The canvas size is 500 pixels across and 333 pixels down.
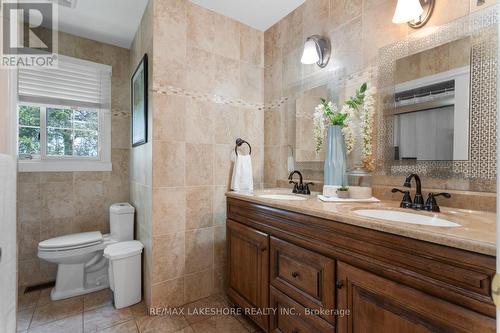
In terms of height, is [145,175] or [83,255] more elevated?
[145,175]

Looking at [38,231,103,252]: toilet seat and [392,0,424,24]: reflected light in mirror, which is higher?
[392,0,424,24]: reflected light in mirror

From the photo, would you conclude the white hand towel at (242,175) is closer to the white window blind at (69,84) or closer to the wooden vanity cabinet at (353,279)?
the wooden vanity cabinet at (353,279)

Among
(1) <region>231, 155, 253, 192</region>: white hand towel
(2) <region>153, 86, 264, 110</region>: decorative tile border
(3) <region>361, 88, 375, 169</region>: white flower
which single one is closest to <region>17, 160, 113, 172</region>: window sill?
(2) <region>153, 86, 264, 110</region>: decorative tile border

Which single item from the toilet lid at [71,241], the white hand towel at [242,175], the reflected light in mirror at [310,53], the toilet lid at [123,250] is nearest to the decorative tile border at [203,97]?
the white hand towel at [242,175]

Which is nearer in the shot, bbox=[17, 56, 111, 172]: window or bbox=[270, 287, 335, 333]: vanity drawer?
bbox=[270, 287, 335, 333]: vanity drawer

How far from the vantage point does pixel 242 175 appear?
202 centimetres

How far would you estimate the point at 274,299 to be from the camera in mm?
1359

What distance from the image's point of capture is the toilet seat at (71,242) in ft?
6.30

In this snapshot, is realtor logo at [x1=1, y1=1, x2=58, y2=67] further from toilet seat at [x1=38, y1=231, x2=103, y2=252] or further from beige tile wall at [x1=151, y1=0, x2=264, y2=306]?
toilet seat at [x1=38, y1=231, x2=103, y2=252]

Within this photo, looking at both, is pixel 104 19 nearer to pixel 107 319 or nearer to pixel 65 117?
pixel 65 117

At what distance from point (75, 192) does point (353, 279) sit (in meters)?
2.64

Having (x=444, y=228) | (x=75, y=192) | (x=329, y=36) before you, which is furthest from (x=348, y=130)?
(x=75, y=192)

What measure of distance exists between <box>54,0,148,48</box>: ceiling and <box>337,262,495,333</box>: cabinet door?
2409mm

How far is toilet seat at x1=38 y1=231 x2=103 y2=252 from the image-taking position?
Answer: 1.92 metres
